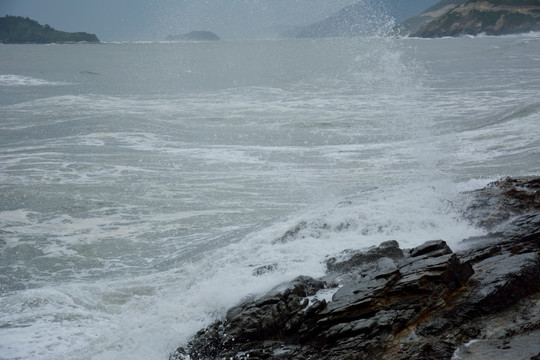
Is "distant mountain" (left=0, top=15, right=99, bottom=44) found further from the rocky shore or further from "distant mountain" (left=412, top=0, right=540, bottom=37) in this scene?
the rocky shore

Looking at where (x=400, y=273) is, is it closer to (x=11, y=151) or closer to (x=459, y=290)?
(x=459, y=290)

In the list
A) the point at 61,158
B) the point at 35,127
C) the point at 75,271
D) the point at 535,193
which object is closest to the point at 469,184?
the point at 535,193

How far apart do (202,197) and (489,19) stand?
146 m

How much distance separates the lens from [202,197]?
44.3ft

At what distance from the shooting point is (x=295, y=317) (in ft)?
20.8

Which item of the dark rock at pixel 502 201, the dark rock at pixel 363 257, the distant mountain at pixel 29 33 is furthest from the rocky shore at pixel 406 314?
the distant mountain at pixel 29 33

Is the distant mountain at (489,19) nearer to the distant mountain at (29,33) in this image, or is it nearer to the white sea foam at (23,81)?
the distant mountain at (29,33)

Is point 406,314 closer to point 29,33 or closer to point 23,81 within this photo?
point 23,81

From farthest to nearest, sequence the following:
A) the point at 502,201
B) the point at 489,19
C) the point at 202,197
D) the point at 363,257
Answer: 1. the point at 489,19
2. the point at 202,197
3. the point at 502,201
4. the point at 363,257

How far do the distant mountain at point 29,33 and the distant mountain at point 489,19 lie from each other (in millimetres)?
108465

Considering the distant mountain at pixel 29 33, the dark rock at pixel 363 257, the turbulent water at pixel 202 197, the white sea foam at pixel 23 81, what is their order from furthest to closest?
the distant mountain at pixel 29 33
the white sea foam at pixel 23 81
the dark rock at pixel 363 257
the turbulent water at pixel 202 197

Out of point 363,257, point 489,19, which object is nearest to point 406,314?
point 363,257

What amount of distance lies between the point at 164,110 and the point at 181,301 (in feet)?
72.2

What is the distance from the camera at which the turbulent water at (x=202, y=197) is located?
777cm
